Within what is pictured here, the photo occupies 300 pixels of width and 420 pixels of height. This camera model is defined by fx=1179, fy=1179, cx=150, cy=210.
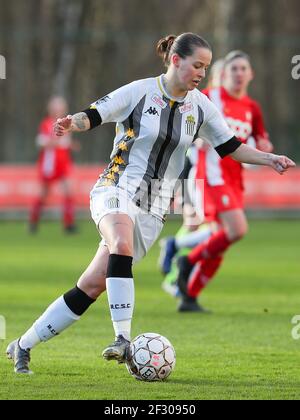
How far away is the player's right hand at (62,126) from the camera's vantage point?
21.7 ft

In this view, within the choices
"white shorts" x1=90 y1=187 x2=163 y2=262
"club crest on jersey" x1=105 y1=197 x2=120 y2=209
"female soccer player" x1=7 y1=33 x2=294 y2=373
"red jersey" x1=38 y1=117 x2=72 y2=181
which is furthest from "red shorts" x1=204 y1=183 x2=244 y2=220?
"red jersey" x1=38 y1=117 x2=72 y2=181

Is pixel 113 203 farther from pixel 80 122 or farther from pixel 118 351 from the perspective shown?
pixel 118 351

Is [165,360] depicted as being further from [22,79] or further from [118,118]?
[22,79]

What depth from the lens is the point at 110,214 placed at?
6859 mm

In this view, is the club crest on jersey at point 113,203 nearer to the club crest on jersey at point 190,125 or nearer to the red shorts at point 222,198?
the club crest on jersey at point 190,125

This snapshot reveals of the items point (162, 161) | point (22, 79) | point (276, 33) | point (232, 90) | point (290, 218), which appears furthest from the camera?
point (276, 33)

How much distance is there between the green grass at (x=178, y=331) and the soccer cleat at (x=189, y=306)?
89mm

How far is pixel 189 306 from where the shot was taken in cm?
1034

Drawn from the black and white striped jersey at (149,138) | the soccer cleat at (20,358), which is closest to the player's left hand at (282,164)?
the black and white striped jersey at (149,138)

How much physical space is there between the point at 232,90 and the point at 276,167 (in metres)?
3.45

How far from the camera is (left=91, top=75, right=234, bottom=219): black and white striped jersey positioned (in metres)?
7.01

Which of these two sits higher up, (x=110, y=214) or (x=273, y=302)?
(x=110, y=214)

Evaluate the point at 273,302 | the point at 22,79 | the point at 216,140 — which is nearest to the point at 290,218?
the point at 22,79

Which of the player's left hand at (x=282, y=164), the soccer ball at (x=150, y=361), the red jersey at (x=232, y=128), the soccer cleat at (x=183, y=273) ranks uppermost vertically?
the player's left hand at (x=282, y=164)
